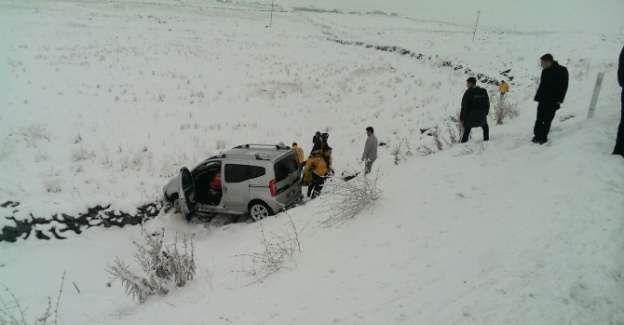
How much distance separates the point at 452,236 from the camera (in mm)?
5211

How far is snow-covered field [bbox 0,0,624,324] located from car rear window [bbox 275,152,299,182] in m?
1.08

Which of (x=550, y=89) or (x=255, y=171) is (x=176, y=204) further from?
(x=550, y=89)

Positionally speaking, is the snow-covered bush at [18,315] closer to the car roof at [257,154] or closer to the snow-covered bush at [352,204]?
the snow-covered bush at [352,204]

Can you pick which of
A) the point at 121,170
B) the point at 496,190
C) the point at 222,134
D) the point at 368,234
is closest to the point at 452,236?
the point at 368,234

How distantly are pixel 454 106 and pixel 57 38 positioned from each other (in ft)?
109

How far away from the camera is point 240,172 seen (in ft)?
30.3

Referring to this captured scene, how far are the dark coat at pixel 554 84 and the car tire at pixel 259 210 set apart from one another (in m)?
6.55

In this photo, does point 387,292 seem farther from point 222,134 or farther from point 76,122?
point 76,122

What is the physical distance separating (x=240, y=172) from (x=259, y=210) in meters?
1.07

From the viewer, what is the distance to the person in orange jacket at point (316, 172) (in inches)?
390

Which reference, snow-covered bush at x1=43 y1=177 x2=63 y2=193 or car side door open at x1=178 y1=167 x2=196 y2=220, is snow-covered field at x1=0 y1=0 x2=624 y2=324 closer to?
snow-covered bush at x1=43 y1=177 x2=63 y2=193

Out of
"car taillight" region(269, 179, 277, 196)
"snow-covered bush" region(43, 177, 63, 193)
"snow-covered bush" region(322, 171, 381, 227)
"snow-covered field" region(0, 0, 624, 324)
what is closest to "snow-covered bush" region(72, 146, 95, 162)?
"snow-covered field" region(0, 0, 624, 324)

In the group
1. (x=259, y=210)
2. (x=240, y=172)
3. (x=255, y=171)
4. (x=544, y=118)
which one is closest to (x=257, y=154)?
(x=255, y=171)

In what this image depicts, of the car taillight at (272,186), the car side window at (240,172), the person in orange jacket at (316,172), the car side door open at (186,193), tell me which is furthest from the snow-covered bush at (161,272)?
the person in orange jacket at (316,172)
